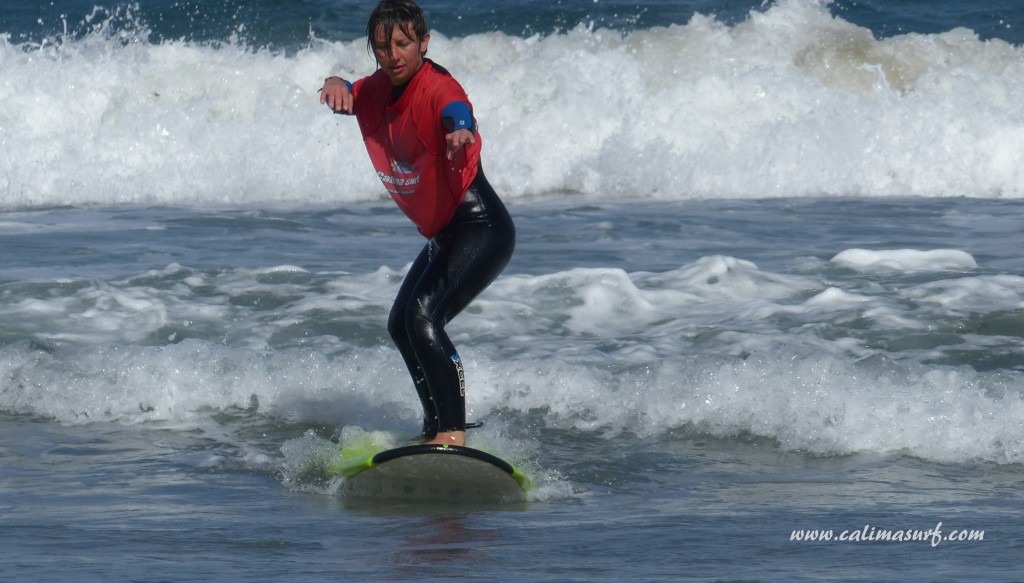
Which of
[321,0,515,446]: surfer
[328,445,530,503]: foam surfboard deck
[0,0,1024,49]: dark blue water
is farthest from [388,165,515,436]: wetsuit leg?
[0,0,1024,49]: dark blue water

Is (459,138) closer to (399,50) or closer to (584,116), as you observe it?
(399,50)

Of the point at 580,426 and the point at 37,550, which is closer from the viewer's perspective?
the point at 37,550

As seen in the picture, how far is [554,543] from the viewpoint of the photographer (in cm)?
427

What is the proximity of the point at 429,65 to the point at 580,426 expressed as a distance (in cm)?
190

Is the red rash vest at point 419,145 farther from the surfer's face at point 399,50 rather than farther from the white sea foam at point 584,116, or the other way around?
the white sea foam at point 584,116

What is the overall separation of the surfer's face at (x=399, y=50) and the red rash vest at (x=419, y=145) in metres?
0.06

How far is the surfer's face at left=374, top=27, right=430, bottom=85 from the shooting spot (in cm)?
462

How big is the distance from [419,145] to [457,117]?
0.29 metres

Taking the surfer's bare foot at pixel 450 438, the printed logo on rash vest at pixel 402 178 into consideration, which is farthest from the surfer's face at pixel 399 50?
the surfer's bare foot at pixel 450 438

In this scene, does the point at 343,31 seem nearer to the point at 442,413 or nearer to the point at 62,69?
the point at 62,69

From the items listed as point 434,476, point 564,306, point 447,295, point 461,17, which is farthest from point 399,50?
point 461,17

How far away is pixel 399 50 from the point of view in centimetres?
464

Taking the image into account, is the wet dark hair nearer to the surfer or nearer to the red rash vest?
the surfer

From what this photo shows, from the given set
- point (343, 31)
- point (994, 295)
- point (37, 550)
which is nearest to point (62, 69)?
point (343, 31)
